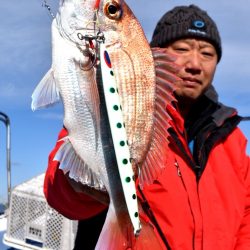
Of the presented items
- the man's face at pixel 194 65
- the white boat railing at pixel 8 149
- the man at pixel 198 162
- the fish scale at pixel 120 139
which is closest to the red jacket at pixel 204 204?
the man at pixel 198 162

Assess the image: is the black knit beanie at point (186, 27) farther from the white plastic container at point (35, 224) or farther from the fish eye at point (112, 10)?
the white plastic container at point (35, 224)

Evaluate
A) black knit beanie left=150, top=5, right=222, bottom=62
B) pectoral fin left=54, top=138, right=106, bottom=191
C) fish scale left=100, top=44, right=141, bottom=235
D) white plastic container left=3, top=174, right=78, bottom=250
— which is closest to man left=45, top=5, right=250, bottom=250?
black knit beanie left=150, top=5, right=222, bottom=62

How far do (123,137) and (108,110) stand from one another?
5.5 inches

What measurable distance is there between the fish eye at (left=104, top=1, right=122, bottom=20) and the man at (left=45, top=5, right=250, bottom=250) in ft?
2.71

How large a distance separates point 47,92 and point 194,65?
1697 mm

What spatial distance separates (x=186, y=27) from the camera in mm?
3836

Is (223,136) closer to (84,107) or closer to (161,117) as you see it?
(161,117)

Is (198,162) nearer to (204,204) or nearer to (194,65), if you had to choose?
(204,204)

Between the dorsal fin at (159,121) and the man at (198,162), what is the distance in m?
0.57

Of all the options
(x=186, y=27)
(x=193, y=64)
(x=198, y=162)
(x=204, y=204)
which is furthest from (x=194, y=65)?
(x=204, y=204)

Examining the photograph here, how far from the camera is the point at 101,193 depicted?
2.30 m

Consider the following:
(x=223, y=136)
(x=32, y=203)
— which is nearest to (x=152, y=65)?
(x=223, y=136)

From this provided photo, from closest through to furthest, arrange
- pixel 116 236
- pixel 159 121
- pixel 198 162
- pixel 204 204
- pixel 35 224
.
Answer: pixel 116 236 < pixel 159 121 < pixel 204 204 < pixel 198 162 < pixel 35 224

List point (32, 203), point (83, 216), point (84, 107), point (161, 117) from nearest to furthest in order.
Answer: point (84, 107)
point (161, 117)
point (83, 216)
point (32, 203)
